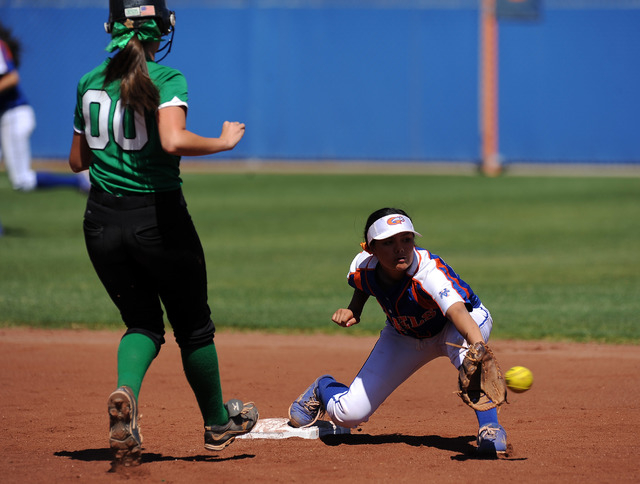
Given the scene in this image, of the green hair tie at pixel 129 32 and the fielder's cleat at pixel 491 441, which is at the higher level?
the green hair tie at pixel 129 32

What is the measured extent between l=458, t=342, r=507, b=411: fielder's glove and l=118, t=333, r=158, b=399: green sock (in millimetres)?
1321

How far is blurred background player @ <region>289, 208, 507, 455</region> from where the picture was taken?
3.98 m

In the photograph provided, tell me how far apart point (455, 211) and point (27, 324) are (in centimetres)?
882

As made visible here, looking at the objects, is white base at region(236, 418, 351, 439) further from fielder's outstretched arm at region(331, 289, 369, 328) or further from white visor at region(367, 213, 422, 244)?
white visor at region(367, 213, 422, 244)

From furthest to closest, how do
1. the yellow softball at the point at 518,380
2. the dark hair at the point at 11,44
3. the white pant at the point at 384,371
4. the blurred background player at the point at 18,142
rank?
the dark hair at the point at 11,44, the blurred background player at the point at 18,142, the white pant at the point at 384,371, the yellow softball at the point at 518,380

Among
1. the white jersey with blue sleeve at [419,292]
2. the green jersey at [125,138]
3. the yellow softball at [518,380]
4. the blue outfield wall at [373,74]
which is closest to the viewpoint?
the green jersey at [125,138]

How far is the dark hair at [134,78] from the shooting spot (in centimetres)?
346

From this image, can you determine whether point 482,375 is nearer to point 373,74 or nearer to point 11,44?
point 11,44

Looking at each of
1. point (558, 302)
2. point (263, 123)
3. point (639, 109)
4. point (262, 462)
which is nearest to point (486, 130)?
point (639, 109)

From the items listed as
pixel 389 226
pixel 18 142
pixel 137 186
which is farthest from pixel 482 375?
pixel 18 142

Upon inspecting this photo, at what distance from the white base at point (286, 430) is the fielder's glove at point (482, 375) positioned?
1.02 metres

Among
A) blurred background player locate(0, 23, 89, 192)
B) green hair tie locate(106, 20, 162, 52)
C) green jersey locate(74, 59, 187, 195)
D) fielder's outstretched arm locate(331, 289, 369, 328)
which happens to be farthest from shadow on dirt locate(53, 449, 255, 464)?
blurred background player locate(0, 23, 89, 192)

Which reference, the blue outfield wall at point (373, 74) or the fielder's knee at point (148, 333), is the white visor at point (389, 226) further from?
the blue outfield wall at point (373, 74)

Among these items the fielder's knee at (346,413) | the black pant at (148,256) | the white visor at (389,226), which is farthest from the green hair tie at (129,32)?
the fielder's knee at (346,413)
